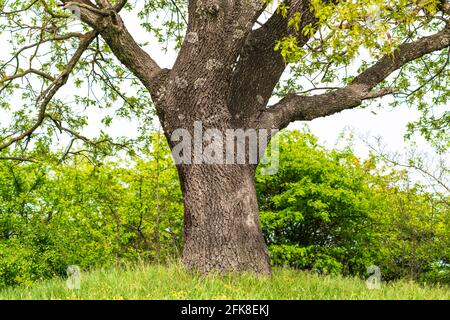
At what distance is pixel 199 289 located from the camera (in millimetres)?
6723

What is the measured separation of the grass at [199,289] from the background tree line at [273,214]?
215 inches

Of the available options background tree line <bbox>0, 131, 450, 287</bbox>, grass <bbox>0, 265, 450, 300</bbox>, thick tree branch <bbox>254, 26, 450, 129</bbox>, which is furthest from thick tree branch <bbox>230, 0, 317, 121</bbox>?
background tree line <bbox>0, 131, 450, 287</bbox>

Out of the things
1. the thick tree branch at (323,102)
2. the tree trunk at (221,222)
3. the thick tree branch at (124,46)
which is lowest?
the tree trunk at (221,222)

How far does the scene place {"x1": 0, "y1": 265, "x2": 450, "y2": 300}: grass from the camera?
664 centimetres

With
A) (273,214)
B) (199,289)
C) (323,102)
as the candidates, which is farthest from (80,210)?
(199,289)

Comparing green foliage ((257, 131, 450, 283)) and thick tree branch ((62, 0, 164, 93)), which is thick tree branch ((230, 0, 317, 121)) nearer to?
thick tree branch ((62, 0, 164, 93))

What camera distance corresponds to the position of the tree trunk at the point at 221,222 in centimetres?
798

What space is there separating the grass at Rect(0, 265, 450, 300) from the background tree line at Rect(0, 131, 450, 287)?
545 cm

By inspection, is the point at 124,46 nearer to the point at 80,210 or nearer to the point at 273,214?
the point at 273,214

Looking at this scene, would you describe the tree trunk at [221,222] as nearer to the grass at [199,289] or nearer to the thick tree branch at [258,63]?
the grass at [199,289]

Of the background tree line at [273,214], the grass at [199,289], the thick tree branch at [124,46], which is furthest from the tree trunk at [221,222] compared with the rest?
the background tree line at [273,214]

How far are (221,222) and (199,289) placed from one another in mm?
1550

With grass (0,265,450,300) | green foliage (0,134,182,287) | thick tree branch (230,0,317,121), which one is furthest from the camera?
green foliage (0,134,182,287)
